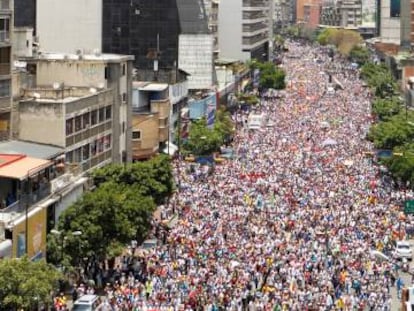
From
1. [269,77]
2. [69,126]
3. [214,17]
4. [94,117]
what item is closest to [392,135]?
[94,117]

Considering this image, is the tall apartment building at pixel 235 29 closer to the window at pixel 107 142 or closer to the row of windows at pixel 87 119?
the window at pixel 107 142

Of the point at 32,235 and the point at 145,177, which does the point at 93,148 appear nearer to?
the point at 145,177

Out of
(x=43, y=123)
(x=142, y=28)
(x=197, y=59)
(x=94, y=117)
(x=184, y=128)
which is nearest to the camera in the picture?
(x=43, y=123)

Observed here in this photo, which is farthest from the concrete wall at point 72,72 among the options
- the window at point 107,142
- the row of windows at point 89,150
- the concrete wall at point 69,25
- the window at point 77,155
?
the concrete wall at point 69,25

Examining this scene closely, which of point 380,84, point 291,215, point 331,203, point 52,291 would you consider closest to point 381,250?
point 291,215

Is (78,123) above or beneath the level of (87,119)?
beneath

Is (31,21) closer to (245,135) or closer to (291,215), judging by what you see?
(245,135)

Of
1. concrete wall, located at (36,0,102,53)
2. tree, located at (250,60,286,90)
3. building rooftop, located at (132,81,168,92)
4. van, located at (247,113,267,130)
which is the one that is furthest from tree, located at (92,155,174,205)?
tree, located at (250,60,286,90)
